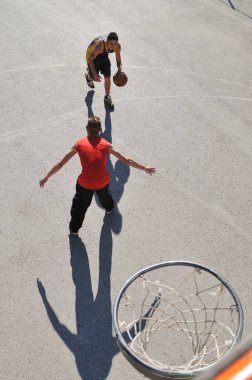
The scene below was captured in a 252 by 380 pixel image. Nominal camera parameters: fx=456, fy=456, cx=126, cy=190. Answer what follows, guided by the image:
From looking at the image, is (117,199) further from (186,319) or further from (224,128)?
(224,128)

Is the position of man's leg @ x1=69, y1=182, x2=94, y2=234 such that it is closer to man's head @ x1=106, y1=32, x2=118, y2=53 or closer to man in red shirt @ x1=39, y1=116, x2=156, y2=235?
man in red shirt @ x1=39, y1=116, x2=156, y2=235

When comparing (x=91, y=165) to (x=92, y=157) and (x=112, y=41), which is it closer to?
(x=92, y=157)

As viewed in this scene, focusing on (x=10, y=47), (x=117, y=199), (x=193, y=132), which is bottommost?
(x=10, y=47)

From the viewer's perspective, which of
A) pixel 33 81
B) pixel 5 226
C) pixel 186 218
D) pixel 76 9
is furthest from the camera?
pixel 76 9

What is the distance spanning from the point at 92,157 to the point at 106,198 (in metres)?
0.95

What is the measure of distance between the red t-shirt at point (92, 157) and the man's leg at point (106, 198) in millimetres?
320

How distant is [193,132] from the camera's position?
8719 mm

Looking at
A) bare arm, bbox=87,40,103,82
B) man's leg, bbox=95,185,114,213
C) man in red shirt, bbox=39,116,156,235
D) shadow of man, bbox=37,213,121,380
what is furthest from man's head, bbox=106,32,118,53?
shadow of man, bbox=37,213,121,380

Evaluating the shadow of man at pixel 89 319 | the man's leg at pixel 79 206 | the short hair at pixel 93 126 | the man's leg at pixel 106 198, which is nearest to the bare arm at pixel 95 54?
the man's leg at pixel 106 198

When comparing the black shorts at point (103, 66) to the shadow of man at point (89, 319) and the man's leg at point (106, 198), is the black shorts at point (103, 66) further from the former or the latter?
the shadow of man at point (89, 319)

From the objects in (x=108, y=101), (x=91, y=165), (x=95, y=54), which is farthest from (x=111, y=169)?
(x=95, y=54)

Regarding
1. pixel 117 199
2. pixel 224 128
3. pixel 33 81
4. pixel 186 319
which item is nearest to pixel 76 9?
pixel 33 81

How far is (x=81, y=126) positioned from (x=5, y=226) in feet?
8.57

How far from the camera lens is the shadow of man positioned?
5489mm
